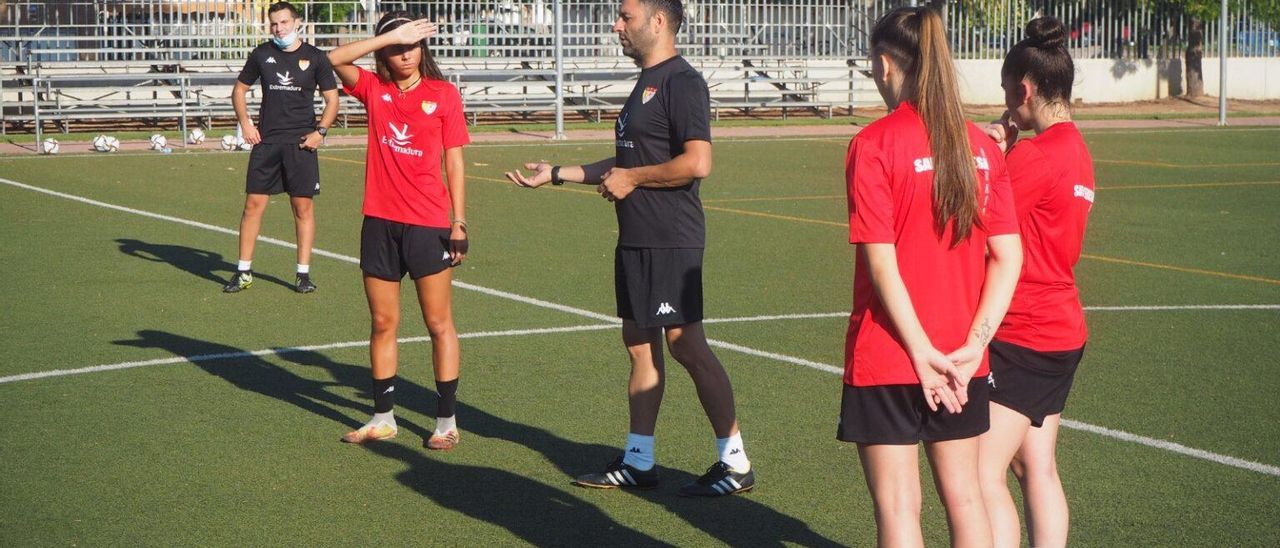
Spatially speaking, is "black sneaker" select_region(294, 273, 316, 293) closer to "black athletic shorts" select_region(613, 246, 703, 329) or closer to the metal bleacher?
"black athletic shorts" select_region(613, 246, 703, 329)

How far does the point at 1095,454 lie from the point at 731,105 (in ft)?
91.0

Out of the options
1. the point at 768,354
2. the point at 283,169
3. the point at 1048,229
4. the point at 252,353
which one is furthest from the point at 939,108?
the point at 283,169

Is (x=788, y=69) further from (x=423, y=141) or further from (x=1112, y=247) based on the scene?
(x=423, y=141)

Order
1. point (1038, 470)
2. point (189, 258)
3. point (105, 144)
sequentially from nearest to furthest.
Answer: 1. point (1038, 470)
2. point (189, 258)
3. point (105, 144)

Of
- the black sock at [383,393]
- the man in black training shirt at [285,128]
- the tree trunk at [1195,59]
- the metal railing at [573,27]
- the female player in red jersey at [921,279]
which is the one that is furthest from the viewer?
the tree trunk at [1195,59]

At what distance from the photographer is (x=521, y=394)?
805 cm

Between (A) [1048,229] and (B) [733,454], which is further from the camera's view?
(B) [733,454]

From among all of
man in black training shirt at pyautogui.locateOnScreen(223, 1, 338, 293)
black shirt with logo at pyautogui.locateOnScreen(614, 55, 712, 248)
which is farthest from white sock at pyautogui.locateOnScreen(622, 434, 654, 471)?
man in black training shirt at pyautogui.locateOnScreen(223, 1, 338, 293)

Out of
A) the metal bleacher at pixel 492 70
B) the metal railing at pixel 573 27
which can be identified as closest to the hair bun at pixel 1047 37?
the metal railing at pixel 573 27

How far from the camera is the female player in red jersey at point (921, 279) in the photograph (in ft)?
12.4

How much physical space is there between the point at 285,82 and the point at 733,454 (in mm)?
7114

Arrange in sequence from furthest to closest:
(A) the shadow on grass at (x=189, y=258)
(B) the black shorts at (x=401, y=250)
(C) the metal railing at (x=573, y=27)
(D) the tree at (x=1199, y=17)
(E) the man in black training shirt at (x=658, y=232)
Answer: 1. (D) the tree at (x=1199, y=17)
2. (C) the metal railing at (x=573, y=27)
3. (A) the shadow on grass at (x=189, y=258)
4. (B) the black shorts at (x=401, y=250)
5. (E) the man in black training shirt at (x=658, y=232)

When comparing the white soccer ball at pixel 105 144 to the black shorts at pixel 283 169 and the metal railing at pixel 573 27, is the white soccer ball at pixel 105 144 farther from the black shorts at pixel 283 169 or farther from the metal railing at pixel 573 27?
the black shorts at pixel 283 169

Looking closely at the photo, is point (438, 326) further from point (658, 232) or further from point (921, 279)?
point (921, 279)
